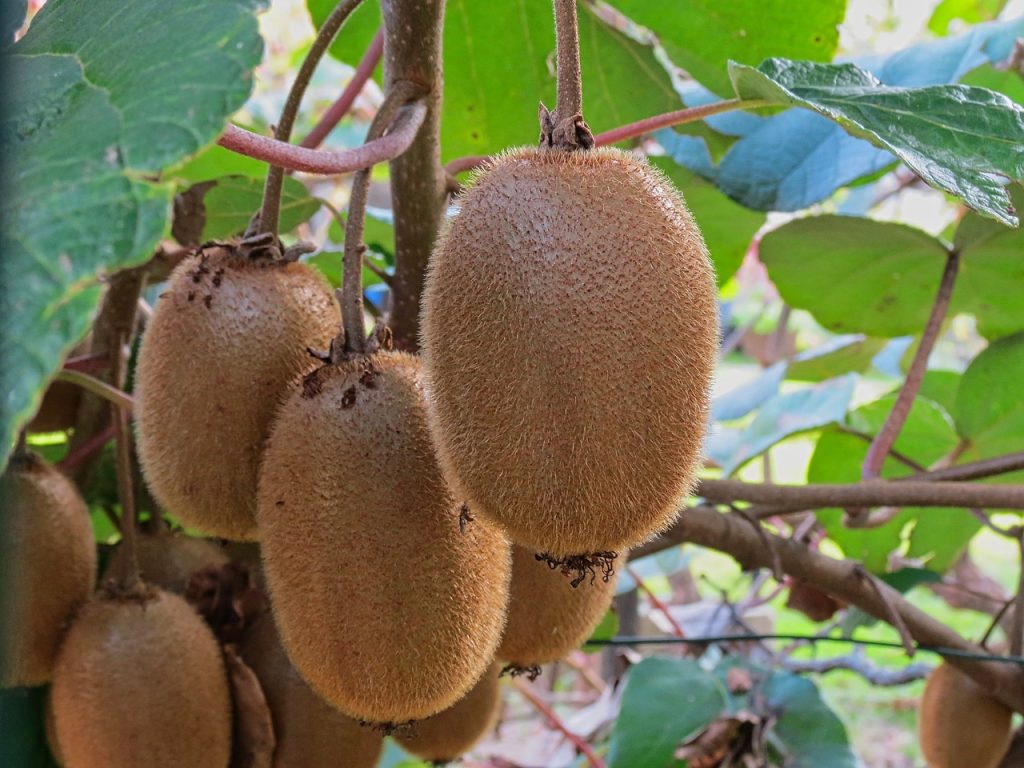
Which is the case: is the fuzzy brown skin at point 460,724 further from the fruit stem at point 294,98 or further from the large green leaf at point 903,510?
the large green leaf at point 903,510

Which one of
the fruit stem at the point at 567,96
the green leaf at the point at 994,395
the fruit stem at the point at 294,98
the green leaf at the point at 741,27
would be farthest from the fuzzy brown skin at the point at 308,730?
the green leaf at the point at 994,395

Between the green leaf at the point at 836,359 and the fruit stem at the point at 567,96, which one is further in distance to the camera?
→ the green leaf at the point at 836,359

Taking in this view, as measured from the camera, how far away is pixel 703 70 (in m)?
1.11

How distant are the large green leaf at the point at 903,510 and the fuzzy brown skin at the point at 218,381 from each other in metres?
0.91

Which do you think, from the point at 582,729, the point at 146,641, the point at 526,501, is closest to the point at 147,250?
the point at 526,501

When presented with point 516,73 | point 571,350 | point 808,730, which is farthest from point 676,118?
point 808,730

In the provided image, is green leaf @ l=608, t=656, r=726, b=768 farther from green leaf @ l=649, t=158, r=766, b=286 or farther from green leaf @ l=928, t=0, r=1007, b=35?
green leaf @ l=928, t=0, r=1007, b=35

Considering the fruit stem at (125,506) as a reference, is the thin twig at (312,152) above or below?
above

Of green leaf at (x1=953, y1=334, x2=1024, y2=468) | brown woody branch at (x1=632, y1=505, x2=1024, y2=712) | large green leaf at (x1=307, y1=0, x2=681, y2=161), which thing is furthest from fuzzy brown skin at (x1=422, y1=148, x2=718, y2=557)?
green leaf at (x1=953, y1=334, x2=1024, y2=468)

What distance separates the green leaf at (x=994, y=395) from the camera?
1.28m

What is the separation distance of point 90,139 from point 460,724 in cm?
59

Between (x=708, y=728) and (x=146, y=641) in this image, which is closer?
(x=146, y=641)

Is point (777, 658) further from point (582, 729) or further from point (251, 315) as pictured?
point (251, 315)

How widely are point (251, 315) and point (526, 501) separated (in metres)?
0.27
